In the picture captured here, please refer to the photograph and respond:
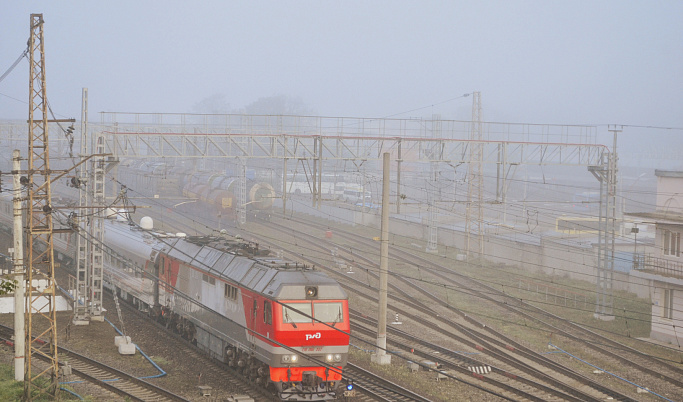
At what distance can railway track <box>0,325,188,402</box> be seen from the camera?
54.6 feet

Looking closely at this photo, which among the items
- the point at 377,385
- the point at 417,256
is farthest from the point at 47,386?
the point at 417,256

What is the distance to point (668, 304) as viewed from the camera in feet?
84.8

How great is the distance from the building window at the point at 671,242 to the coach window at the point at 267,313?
1782 centimetres

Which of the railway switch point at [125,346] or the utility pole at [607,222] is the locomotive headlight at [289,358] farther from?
the utility pole at [607,222]

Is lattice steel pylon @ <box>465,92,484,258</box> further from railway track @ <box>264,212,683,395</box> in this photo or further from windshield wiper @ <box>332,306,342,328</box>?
windshield wiper @ <box>332,306,342,328</box>

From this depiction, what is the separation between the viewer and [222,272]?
18766 millimetres

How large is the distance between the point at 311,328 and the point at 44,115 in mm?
8003

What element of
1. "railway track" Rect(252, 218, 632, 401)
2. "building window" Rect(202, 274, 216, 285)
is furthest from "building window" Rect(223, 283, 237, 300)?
"railway track" Rect(252, 218, 632, 401)

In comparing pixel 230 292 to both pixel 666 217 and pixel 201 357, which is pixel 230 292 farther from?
pixel 666 217

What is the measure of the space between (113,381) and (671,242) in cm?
2089

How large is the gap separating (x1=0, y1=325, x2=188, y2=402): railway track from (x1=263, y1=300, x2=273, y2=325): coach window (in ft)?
9.18

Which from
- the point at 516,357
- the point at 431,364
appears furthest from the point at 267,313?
the point at 516,357

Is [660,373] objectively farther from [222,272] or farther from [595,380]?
[222,272]

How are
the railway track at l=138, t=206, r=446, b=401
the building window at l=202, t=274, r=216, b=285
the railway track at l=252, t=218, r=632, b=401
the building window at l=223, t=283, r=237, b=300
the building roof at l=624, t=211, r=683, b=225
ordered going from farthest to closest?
the building roof at l=624, t=211, r=683, b=225 → the building window at l=202, t=274, r=216, b=285 → the railway track at l=252, t=218, r=632, b=401 → the building window at l=223, t=283, r=237, b=300 → the railway track at l=138, t=206, r=446, b=401
